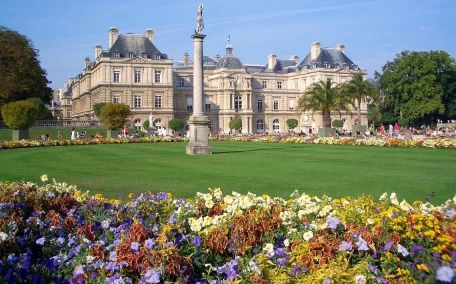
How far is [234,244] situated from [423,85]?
62.8 m

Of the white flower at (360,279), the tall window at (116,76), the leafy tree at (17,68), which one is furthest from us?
the tall window at (116,76)

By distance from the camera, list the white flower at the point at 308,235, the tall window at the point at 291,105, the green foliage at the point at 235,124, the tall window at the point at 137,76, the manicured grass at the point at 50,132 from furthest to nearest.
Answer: the tall window at the point at 291,105 < the green foliage at the point at 235,124 < the tall window at the point at 137,76 < the manicured grass at the point at 50,132 < the white flower at the point at 308,235

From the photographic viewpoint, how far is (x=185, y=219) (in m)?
5.93

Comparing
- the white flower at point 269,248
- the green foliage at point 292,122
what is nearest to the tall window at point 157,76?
the green foliage at point 292,122

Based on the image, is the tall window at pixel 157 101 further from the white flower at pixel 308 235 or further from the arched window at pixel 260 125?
the white flower at pixel 308 235

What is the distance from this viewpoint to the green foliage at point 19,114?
3459 cm

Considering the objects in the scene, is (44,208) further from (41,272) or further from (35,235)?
(41,272)

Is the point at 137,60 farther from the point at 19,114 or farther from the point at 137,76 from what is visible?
the point at 19,114

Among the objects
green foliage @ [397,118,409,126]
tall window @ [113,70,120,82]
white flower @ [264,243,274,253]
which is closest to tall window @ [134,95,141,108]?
tall window @ [113,70,120,82]

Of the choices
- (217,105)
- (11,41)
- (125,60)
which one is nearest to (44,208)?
(11,41)

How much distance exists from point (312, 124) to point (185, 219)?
247 ft

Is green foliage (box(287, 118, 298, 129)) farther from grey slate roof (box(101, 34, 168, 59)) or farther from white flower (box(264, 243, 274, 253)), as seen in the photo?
white flower (box(264, 243, 274, 253))

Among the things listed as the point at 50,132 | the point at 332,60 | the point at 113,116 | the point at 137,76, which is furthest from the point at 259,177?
the point at 332,60

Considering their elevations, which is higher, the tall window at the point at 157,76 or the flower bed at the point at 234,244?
the tall window at the point at 157,76
